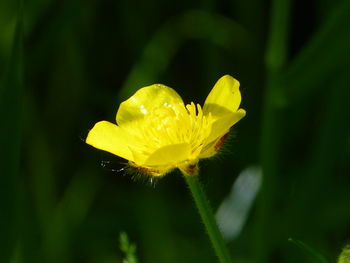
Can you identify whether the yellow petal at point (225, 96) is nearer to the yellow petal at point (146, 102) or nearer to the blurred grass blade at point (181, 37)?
the yellow petal at point (146, 102)

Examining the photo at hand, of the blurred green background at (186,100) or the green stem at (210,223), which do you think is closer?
the green stem at (210,223)

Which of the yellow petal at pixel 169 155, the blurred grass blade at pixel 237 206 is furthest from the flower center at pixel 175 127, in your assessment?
the blurred grass blade at pixel 237 206

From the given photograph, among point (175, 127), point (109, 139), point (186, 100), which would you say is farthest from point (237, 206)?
point (109, 139)

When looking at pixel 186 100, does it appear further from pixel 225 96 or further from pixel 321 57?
pixel 225 96

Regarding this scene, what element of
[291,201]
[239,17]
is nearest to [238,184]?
[291,201]

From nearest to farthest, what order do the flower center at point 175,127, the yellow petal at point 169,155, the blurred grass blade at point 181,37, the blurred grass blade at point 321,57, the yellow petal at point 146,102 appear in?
1. the yellow petal at point 169,155
2. the flower center at point 175,127
3. the yellow petal at point 146,102
4. the blurred grass blade at point 321,57
5. the blurred grass blade at point 181,37

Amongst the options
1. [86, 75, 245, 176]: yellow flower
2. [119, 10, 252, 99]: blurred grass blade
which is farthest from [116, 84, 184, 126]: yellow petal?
[119, 10, 252, 99]: blurred grass blade

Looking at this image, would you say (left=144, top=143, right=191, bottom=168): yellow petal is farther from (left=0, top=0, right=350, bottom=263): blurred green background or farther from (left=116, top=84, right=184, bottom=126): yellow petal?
(left=0, top=0, right=350, bottom=263): blurred green background

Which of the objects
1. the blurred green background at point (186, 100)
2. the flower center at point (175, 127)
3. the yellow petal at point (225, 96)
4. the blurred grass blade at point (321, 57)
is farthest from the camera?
the blurred green background at point (186, 100)
